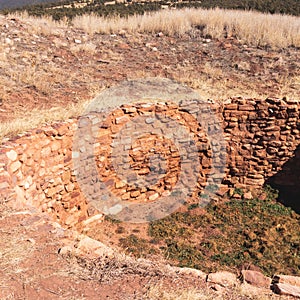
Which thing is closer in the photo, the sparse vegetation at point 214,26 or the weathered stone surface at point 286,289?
the weathered stone surface at point 286,289

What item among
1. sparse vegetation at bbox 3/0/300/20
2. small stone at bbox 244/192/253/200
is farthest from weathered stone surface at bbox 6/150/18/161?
sparse vegetation at bbox 3/0/300/20

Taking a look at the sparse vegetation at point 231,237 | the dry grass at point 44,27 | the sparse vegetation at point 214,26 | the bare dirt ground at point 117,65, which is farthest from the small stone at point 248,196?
the dry grass at point 44,27

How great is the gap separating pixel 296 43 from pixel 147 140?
6.89 metres

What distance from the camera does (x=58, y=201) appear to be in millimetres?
6473

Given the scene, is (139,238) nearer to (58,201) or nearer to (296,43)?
(58,201)

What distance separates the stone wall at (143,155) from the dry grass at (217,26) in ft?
14.7

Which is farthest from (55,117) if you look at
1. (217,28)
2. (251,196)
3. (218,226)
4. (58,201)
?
(217,28)

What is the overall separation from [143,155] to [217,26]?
705 centimetres

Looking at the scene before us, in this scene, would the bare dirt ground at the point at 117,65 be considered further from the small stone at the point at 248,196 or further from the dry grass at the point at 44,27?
A: the small stone at the point at 248,196

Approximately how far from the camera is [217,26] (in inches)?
507

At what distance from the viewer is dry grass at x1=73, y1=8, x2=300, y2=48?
1223 cm

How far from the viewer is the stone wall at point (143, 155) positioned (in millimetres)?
5895

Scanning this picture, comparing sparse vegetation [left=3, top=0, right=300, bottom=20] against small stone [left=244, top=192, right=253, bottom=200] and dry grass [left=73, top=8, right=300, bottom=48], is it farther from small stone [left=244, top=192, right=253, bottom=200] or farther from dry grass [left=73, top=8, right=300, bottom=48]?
small stone [left=244, top=192, right=253, bottom=200]

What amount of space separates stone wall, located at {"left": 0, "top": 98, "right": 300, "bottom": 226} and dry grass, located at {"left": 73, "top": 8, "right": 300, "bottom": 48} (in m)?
4.47
